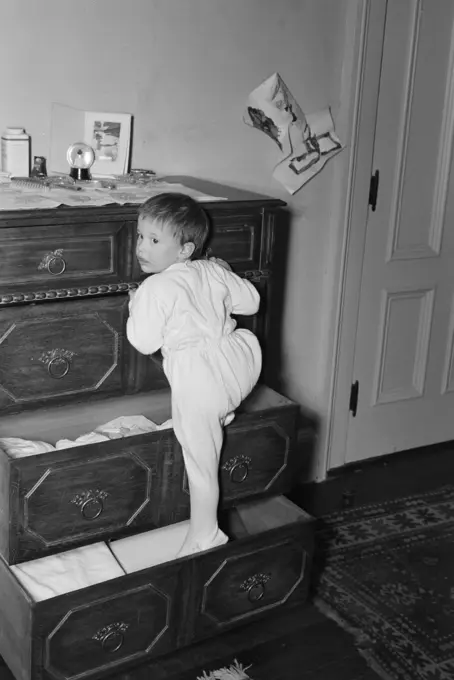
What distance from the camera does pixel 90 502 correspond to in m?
2.15

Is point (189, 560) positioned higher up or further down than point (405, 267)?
further down

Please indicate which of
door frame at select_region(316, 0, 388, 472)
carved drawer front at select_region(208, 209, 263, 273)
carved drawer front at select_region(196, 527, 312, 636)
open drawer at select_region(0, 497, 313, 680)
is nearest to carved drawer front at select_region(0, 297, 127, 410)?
carved drawer front at select_region(208, 209, 263, 273)

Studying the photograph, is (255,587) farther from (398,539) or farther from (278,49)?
(278,49)

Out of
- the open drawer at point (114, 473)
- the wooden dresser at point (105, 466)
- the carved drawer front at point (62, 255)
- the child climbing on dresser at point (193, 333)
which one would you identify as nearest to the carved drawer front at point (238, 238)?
the wooden dresser at point (105, 466)

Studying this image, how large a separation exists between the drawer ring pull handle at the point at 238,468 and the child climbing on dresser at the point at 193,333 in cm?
8

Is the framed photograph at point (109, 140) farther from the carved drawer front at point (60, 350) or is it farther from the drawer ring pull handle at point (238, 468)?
the drawer ring pull handle at point (238, 468)

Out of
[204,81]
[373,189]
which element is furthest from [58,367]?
[373,189]

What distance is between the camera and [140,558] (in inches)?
94.4

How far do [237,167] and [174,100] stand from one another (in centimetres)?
33

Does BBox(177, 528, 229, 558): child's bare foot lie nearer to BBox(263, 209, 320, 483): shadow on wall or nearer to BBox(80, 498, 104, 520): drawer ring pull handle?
BBox(80, 498, 104, 520): drawer ring pull handle

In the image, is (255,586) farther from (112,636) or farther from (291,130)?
(291,130)

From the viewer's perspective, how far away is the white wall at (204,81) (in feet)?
8.29

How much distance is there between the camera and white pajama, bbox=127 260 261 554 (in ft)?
7.22

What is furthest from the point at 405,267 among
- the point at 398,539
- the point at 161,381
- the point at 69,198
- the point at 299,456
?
the point at 69,198
